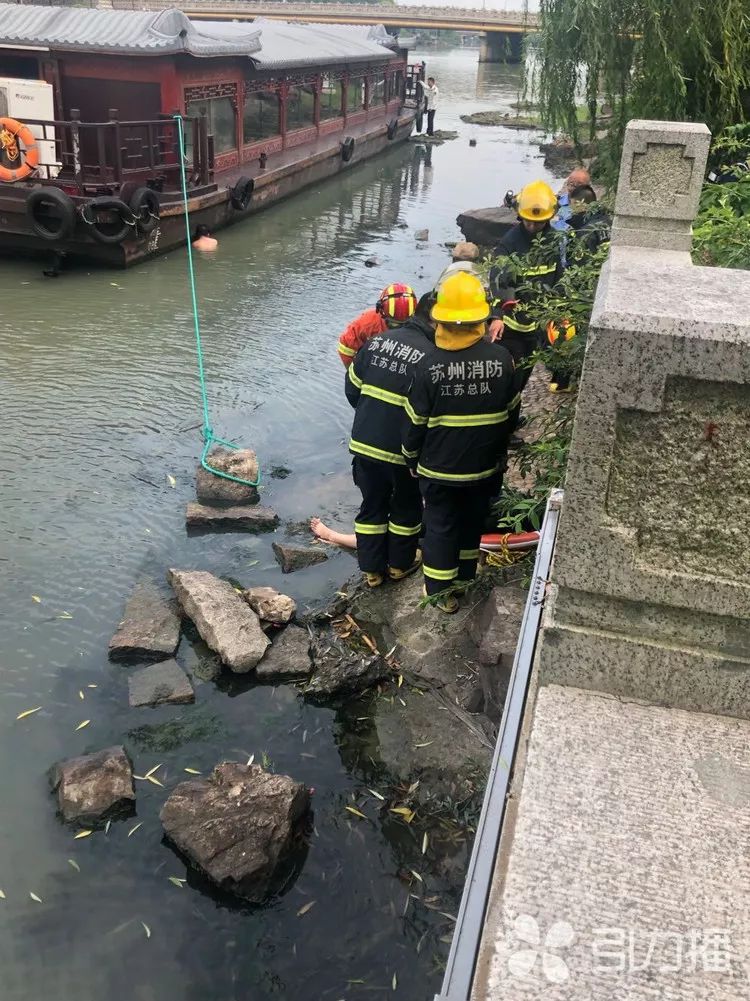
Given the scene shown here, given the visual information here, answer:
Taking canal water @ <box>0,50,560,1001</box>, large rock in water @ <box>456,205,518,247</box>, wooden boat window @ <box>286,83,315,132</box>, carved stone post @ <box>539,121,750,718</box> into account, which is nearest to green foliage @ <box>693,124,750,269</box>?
carved stone post @ <box>539,121,750,718</box>

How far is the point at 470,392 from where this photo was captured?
4223mm

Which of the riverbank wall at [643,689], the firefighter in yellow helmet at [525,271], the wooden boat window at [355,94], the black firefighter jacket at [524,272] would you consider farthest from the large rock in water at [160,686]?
the wooden boat window at [355,94]

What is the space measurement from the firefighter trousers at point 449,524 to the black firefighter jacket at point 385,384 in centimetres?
30

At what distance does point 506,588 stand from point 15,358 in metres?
6.49

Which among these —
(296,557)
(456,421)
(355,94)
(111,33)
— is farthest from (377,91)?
(456,421)

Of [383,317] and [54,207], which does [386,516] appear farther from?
[54,207]

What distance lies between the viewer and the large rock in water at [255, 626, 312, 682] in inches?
180

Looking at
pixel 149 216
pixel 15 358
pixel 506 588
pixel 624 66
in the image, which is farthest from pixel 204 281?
pixel 506 588

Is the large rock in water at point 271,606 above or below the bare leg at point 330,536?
above

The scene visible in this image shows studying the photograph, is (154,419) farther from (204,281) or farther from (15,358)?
(204,281)

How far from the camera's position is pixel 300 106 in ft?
65.1

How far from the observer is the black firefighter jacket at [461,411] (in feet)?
13.7

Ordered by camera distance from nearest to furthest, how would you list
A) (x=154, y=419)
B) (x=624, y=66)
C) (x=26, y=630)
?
(x=26, y=630)
(x=154, y=419)
(x=624, y=66)

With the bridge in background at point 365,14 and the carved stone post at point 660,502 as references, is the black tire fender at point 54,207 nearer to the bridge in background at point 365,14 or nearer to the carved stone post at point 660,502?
the carved stone post at point 660,502
